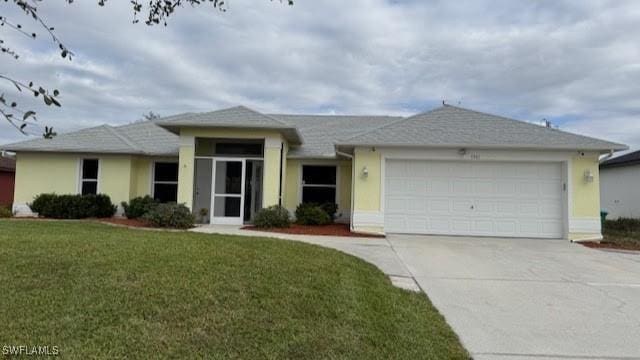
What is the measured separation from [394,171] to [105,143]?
37.9 ft

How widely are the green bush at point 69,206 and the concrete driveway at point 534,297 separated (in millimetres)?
11524

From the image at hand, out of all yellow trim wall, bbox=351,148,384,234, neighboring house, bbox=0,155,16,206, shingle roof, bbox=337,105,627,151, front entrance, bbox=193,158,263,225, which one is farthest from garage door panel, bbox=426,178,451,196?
neighboring house, bbox=0,155,16,206

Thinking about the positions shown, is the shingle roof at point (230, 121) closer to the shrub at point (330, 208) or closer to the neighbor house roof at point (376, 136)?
the neighbor house roof at point (376, 136)

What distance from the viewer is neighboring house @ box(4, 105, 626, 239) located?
12977mm

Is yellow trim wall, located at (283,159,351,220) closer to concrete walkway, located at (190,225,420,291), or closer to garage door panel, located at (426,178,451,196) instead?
concrete walkway, located at (190,225,420,291)

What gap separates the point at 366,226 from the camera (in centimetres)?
1319

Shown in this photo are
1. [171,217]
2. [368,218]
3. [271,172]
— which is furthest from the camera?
[271,172]

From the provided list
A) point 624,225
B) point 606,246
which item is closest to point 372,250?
point 606,246

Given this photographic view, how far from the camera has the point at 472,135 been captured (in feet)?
43.9

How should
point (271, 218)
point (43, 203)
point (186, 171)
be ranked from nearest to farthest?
point (271, 218) → point (186, 171) → point (43, 203)

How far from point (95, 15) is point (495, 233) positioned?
1243 cm

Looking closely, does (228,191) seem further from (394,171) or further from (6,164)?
(6,164)

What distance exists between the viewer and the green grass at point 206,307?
3.88m

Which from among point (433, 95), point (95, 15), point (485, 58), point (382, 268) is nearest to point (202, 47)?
point (95, 15)
